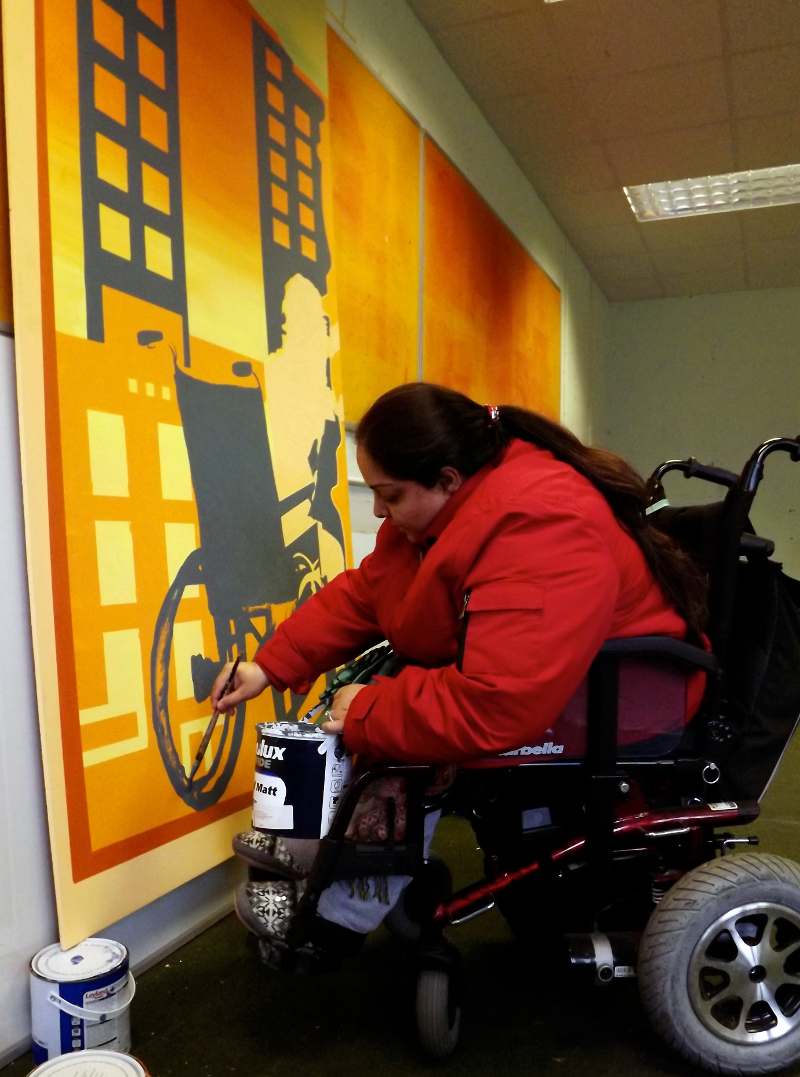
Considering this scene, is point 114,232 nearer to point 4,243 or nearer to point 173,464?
point 4,243

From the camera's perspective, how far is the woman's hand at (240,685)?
149cm

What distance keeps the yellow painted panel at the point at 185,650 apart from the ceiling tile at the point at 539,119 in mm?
2919

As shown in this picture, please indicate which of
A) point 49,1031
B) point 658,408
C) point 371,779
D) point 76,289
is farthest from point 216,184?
point 658,408

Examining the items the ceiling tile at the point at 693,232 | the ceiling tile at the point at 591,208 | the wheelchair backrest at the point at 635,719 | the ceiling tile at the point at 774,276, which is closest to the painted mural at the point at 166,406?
the wheelchair backrest at the point at 635,719

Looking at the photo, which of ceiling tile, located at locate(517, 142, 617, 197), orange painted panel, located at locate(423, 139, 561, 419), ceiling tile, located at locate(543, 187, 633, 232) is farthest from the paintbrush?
ceiling tile, located at locate(543, 187, 633, 232)

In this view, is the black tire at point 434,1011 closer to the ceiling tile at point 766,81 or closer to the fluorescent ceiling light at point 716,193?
the ceiling tile at point 766,81

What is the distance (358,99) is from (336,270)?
0.59 m

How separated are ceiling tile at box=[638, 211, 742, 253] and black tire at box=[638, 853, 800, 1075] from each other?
14.6 feet

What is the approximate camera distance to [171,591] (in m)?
1.49

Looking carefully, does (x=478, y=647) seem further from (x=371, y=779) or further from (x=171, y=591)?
(x=171, y=591)

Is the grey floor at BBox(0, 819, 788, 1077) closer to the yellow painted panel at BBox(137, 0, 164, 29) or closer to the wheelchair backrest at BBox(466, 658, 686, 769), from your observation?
the wheelchair backrest at BBox(466, 658, 686, 769)

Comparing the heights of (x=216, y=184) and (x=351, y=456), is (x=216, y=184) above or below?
above

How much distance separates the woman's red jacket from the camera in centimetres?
111

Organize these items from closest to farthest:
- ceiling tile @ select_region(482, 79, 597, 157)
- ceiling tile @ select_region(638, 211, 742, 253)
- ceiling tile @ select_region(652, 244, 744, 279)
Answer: ceiling tile @ select_region(482, 79, 597, 157) → ceiling tile @ select_region(638, 211, 742, 253) → ceiling tile @ select_region(652, 244, 744, 279)
